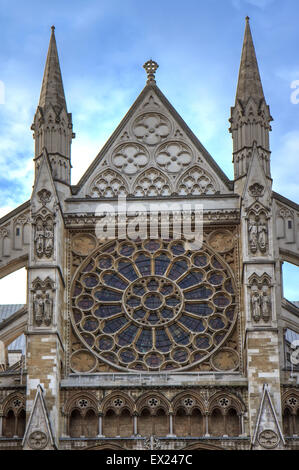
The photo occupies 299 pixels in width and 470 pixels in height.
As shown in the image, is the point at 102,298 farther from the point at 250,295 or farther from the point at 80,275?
the point at 250,295

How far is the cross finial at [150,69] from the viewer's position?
37.7 metres

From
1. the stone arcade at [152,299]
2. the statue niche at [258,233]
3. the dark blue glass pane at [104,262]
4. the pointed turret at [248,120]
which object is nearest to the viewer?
the stone arcade at [152,299]

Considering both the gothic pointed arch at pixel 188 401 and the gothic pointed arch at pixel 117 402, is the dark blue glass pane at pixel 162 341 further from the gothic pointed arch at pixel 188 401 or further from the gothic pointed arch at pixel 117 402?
the gothic pointed arch at pixel 117 402

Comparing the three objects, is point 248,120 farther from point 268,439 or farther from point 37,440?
point 37,440

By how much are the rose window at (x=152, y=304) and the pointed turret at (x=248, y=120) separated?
→ 2.68 m

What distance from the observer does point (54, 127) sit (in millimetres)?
35969

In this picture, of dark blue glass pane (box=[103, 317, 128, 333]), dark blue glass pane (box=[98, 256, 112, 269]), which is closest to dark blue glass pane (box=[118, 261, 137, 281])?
dark blue glass pane (box=[98, 256, 112, 269])

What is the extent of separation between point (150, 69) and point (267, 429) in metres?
11.9

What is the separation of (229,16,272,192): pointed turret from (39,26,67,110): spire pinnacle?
4.88 m

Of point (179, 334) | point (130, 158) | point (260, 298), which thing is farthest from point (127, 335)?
point (130, 158)

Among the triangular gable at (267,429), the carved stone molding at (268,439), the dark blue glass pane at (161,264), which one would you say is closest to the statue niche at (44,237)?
the dark blue glass pane at (161,264)

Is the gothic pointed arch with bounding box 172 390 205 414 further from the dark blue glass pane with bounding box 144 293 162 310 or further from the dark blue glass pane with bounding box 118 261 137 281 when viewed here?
the dark blue glass pane with bounding box 118 261 137 281

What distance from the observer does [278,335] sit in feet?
109

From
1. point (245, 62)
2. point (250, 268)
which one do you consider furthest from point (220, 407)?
point (245, 62)
